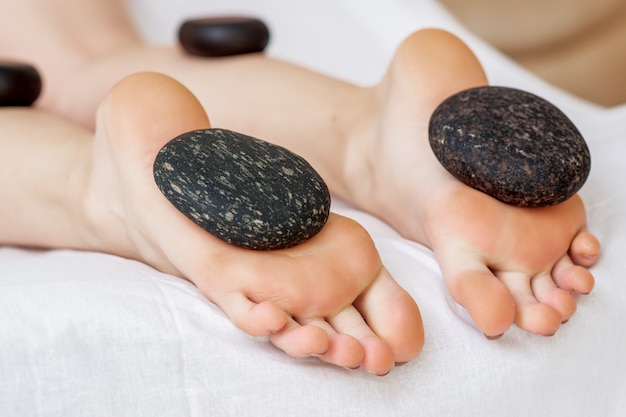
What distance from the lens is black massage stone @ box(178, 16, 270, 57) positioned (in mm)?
1253

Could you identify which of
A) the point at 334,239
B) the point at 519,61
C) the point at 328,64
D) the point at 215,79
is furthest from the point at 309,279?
the point at 519,61

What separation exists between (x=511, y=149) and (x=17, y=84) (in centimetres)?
65

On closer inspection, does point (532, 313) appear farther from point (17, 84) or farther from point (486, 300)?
point (17, 84)

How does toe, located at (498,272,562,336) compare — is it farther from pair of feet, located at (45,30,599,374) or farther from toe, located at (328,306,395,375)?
toe, located at (328,306,395,375)

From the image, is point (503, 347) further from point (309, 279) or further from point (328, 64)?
point (328, 64)

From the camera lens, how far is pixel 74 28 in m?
1.34

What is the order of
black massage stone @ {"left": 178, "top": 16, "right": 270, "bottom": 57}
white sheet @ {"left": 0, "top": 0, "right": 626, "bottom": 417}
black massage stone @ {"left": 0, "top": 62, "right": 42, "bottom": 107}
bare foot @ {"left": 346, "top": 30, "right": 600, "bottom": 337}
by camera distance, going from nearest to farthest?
1. white sheet @ {"left": 0, "top": 0, "right": 626, "bottom": 417}
2. bare foot @ {"left": 346, "top": 30, "right": 600, "bottom": 337}
3. black massage stone @ {"left": 0, "top": 62, "right": 42, "bottom": 107}
4. black massage stone @ {"left": 178, "top": 16, "right": 270, "bottom": 57}

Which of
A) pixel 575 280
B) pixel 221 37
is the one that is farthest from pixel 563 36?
pixel 575 280

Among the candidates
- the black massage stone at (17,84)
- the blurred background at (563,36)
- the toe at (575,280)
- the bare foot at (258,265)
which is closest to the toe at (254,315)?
the bare foot at (258,265)

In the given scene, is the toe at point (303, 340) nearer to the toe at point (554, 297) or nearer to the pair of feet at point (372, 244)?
the pair of feet at point (372, 244)

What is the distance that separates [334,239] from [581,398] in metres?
0.29

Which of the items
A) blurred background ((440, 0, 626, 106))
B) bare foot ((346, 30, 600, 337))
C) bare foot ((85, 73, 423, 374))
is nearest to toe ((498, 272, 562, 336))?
bare foot ((346, 30, 600, 337))

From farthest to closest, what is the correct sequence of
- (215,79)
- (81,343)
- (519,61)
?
1. (519,61)
2. (215,79)
3. (81,343)

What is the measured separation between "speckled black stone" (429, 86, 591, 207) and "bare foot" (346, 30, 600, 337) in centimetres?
2
